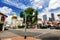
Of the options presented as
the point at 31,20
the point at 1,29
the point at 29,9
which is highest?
the point at 29,9

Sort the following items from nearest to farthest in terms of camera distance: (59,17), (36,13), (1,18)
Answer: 1. (1,18)
2. (36,13)
3. (59,17)

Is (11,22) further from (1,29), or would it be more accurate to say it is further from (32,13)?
(1,29)

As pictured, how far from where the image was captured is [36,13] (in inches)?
2532

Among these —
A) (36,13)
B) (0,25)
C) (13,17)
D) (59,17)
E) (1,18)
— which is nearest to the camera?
(0,25)

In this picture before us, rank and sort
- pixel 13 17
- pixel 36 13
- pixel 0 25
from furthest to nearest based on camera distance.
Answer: pixel 13 17
pixel 36 13
pixel 0 25

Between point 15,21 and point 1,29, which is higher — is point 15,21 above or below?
above

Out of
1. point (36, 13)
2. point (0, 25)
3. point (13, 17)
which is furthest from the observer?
point (13, 17)

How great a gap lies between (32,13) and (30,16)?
2.19m

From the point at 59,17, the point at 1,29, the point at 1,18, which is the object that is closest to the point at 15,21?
the point at 59,17

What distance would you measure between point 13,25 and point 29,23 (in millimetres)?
42121

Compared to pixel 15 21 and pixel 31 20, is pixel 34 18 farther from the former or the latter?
pixel 15 21

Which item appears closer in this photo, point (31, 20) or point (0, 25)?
point (0, 25)

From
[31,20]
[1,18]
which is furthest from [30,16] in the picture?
[1,18]

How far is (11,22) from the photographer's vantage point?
10775 centimetres
